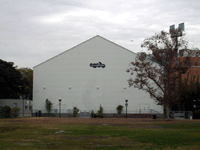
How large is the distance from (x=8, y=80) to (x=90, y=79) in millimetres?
19879

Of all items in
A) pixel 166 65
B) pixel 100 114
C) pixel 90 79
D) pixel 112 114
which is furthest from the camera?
pixel 90 79

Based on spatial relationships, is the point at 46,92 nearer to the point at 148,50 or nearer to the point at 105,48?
the point at 105,48

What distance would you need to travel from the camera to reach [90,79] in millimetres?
64875

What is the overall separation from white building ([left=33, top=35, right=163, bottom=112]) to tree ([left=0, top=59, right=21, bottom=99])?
21.9 feet

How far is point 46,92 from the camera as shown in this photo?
6531 cm

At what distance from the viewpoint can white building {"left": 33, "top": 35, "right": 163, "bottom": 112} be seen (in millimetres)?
63938

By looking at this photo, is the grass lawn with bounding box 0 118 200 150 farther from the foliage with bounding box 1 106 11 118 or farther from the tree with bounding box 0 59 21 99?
the tree with bounding box 0 59 21 99

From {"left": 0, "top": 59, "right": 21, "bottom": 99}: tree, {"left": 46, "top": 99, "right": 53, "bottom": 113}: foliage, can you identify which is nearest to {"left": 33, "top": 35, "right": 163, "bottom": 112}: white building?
{"left": 46, "top": 99, "right": 53, "bottom": 113}: foliage

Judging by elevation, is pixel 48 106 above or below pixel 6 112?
above

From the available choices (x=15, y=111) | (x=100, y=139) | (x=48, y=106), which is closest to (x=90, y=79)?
(x=48, y=106)

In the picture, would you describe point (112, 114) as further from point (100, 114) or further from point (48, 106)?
point (48, 106)

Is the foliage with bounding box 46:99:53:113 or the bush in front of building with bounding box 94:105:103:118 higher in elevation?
the foliage with bounding box 46:99:53:113

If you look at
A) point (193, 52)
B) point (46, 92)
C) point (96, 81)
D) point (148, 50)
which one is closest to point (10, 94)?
point (46, 92)

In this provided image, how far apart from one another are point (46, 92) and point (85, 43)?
14311 millimetres
